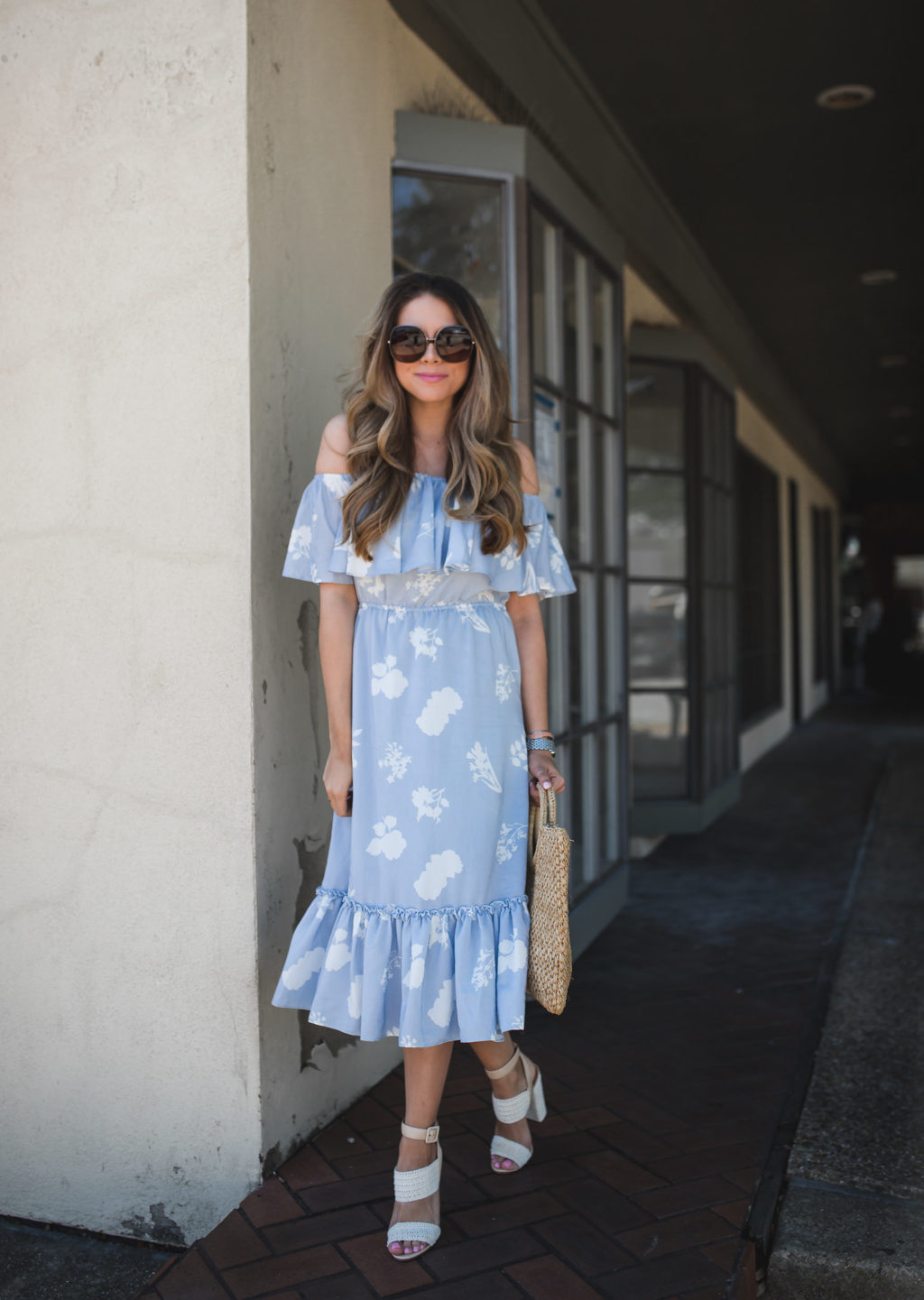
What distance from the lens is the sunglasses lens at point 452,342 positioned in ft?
6.87

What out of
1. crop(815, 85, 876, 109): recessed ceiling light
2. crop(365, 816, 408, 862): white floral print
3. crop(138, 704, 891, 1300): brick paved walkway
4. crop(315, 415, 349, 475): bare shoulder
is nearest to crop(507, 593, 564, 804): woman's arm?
crop(365, 816, 408, 862): white floral print

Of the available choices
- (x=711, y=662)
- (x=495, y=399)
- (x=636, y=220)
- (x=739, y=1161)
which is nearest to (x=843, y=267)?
(x=636, y=220)

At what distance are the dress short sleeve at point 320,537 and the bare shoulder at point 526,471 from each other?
1.21 feet

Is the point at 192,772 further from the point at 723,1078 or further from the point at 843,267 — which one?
the point at 843,267

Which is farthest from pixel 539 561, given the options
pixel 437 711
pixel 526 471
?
pixel 437 711

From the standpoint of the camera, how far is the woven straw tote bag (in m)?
2.09

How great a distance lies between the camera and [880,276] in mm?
6504

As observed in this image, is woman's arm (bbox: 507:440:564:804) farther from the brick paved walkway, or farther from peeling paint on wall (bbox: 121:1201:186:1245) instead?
peeling paint on wall (bbox: 121:1201:186:1245)

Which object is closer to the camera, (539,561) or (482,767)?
(482,767)

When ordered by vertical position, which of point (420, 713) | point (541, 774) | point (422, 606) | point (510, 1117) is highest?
point (422, 606)

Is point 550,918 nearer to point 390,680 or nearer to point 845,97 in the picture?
point 390,680

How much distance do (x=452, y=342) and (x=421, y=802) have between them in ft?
2.86

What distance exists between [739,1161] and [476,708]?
1.13 metres

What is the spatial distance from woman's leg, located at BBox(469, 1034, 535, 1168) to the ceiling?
317 centimetres
